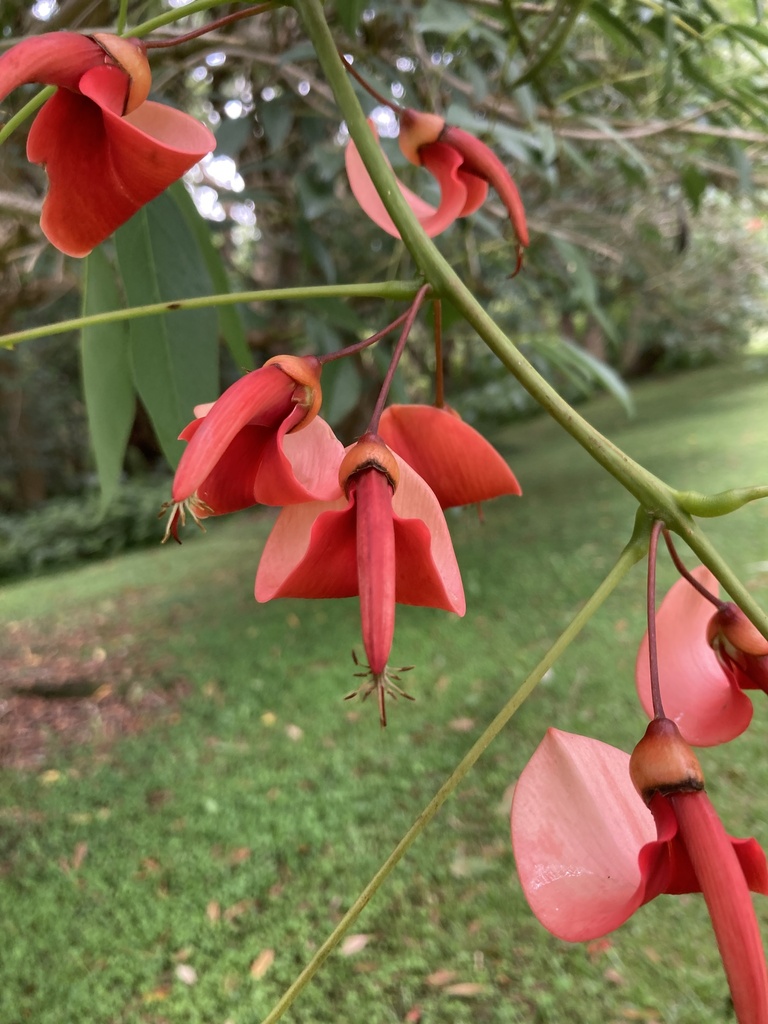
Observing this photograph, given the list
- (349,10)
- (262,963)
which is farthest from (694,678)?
(262,963)

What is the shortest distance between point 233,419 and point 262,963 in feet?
3.95

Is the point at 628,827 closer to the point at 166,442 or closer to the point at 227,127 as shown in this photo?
the point at 166,442

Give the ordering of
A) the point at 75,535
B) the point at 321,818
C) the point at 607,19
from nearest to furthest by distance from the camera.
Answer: the point at 607,19, the point at 321,818, the point at 75,535

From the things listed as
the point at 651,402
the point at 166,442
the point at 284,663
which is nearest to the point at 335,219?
the point at 284,663

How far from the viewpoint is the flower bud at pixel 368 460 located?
0.24 m

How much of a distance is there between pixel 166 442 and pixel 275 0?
0.90 ft

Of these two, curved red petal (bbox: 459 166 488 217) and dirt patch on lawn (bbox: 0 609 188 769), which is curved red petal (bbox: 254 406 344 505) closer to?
curved red petal (bbox: 459 166 488 217)

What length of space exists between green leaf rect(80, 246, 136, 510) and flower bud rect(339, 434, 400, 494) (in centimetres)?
35

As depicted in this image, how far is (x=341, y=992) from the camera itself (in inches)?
44.0

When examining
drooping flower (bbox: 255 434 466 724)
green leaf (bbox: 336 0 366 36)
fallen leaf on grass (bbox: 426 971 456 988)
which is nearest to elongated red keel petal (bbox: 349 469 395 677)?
drooping flower (bbox: 255 434 466 724)

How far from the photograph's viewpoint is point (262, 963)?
1202mm

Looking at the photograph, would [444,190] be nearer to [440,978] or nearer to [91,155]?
[91,155]

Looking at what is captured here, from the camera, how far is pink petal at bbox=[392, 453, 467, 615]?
0.23 m

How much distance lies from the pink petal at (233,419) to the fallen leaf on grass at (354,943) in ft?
3.79
